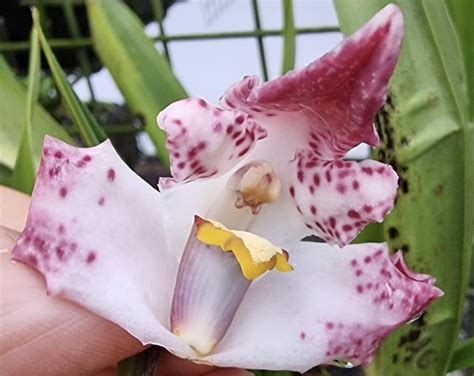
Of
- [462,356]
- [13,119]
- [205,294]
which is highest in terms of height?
[13,119]

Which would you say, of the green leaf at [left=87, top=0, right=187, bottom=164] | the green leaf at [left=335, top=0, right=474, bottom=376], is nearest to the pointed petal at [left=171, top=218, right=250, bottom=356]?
the green leaf at [left=335, top=0, right=474, bottom=376]

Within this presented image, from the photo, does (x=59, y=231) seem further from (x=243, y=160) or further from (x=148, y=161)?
(x=148, y=161)

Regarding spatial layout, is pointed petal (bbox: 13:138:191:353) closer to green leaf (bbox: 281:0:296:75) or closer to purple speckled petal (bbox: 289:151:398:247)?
purple speckled petal (bbox: 289:151:398:247)

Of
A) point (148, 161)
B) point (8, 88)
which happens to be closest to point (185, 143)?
point (8, 88)

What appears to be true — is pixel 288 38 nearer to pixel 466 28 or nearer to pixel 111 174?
pixel 466 28

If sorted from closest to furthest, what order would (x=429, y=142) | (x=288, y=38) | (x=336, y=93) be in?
(x=336, y=93) < (x=429, y=142) < (x=288, y=38)

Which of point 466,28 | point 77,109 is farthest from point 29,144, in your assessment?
point 466,28

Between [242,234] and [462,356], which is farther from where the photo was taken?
[462,356]
